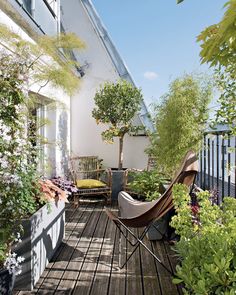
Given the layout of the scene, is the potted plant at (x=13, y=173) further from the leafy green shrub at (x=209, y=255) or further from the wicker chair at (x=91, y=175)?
the wicker chair at (x=91, y=175)

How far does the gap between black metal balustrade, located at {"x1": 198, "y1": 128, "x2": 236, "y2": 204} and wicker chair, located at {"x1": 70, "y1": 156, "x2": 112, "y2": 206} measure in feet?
6.19

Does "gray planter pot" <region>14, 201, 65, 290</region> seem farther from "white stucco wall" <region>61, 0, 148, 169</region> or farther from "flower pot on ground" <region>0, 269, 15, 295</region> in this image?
"white stucco wall" <region>61, 0, 148, 169</region>

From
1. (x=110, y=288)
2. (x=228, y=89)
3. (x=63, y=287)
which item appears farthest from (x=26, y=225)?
(x=228, y=89)

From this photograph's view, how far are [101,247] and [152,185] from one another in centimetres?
121

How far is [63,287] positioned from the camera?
2.36 meters

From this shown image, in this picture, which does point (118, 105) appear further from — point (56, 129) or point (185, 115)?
point (185, 115)

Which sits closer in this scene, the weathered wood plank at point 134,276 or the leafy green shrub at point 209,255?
the leafy green shrub at point 209,255

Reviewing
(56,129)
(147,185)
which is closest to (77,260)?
(147,185)

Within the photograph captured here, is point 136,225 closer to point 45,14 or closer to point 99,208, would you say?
point 99,208

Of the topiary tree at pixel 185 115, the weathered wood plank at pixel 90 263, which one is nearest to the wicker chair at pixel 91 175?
the weathered wood plank at pixel 90 263

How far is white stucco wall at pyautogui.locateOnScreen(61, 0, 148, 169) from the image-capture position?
6527 millimetres

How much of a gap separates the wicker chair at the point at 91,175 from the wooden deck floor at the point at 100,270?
4.62 feet

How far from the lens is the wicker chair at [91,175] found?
5148mm

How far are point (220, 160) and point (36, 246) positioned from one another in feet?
6.93
